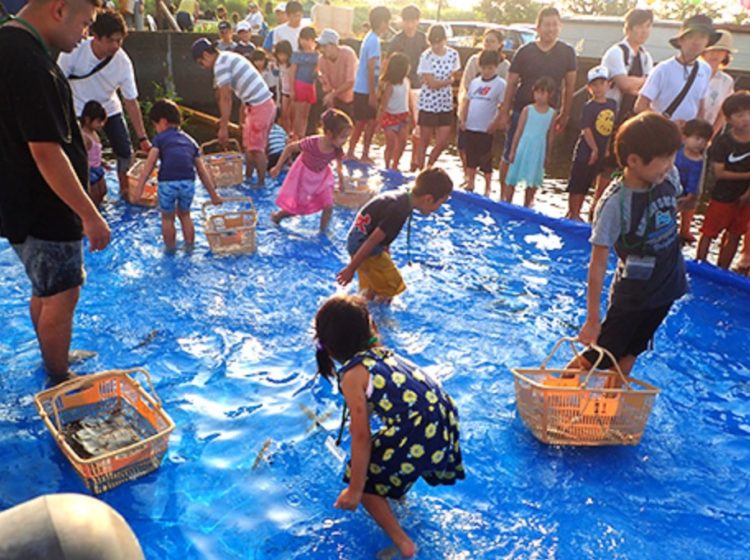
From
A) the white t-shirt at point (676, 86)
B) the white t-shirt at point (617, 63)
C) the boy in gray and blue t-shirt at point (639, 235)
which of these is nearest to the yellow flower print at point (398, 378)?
the boy in gray and blue t-shirt at point (639, 235)

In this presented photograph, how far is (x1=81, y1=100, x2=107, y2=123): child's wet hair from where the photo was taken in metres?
6.43

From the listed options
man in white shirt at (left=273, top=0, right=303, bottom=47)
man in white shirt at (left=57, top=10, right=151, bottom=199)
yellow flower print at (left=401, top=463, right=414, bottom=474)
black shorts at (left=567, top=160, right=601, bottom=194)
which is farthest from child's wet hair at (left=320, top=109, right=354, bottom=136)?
man in white shirt at (left=273, top=0, right=303, bottom=47)

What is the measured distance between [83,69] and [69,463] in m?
4.87

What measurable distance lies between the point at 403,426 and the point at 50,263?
224 centimetres

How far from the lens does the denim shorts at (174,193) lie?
583 cm

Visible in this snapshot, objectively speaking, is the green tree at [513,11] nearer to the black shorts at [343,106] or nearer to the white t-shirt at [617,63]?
the black shorts at [343,106]

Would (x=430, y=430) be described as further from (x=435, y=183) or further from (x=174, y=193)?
(x=174, y=193)

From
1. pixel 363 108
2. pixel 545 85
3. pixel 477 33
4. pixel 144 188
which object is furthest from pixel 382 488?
pixel 477 33

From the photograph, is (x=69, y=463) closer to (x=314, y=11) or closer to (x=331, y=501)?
(x=331, y=501)

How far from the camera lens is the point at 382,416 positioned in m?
2.58

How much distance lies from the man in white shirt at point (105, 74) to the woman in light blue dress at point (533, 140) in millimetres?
4354

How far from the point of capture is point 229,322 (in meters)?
4.81

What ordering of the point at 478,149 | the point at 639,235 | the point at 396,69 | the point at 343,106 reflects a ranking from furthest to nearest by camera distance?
the point at 343,106, the point at 396,69, the point at 478,149, the point at 639,235

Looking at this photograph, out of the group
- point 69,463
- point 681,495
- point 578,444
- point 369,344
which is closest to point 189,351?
point 69,463
